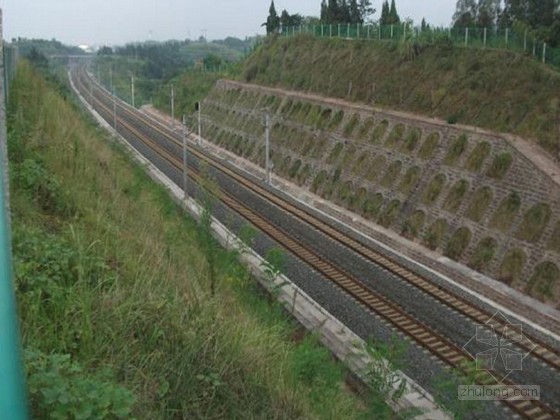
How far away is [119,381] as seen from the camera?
4516 millimetres

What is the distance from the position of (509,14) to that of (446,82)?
8.40 m

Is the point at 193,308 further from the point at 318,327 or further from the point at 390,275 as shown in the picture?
the point at 390,275

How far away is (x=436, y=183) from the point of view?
21875 millimetres

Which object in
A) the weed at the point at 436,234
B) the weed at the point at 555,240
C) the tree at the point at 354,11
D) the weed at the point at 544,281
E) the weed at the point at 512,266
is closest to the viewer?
the weed at the point at 544,281

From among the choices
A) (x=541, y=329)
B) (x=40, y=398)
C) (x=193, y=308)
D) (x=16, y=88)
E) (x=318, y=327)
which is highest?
(x=16, y=88)

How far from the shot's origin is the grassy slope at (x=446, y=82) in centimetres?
2081

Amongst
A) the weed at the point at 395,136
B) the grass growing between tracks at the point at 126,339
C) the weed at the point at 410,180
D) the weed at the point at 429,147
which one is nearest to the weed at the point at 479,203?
the weed at the point at 410,180

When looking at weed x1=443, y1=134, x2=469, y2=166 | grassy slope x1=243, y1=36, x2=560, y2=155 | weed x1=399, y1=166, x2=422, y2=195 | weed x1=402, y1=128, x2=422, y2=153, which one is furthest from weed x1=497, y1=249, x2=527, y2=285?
weed x1=402, y1=128, x2=422, y2=153

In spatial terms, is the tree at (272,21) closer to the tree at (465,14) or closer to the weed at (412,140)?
the tree at (465,14)

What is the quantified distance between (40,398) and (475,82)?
77.3ft

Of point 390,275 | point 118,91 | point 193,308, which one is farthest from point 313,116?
point 118,91

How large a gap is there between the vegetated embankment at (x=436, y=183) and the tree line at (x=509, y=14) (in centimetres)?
663

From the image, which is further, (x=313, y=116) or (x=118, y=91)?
(x=118, y=91)

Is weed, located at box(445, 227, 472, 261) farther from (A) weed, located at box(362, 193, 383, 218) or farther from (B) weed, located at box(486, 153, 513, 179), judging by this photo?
(A) weed, located at box(362, 193, 383, 218)
